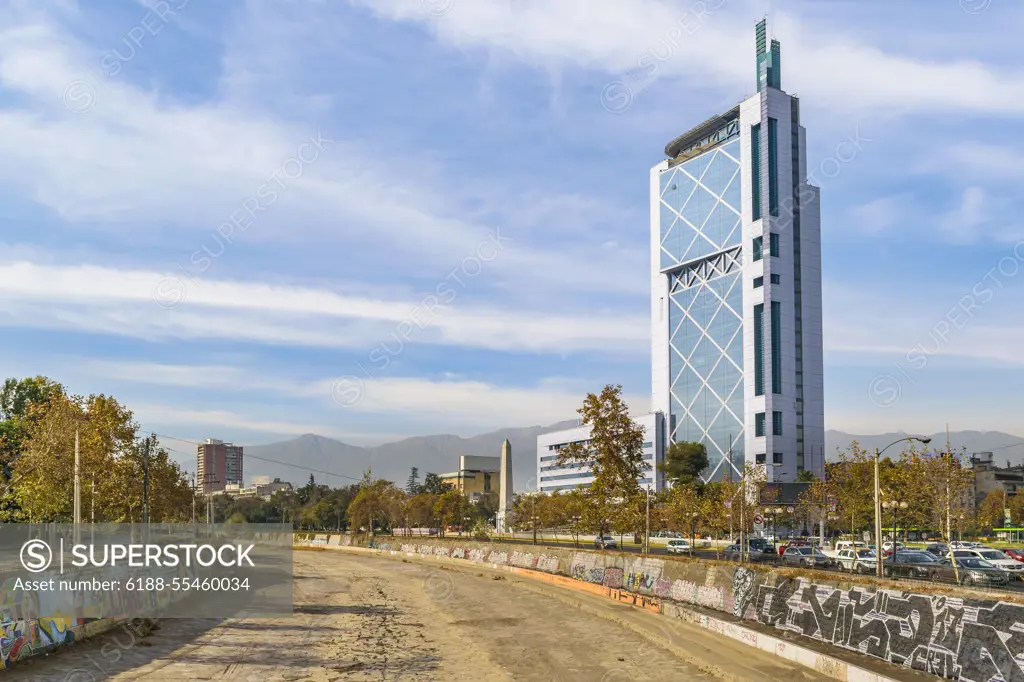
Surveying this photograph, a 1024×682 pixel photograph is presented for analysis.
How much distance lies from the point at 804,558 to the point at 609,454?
17.0m

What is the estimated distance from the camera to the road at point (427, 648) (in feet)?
79.8

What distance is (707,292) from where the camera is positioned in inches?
6988

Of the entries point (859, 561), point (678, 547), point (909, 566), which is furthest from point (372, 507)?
point (909, 566)

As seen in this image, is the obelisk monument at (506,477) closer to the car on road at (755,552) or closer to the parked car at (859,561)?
the car on road at (755,552)

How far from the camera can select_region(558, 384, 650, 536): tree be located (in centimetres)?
5284

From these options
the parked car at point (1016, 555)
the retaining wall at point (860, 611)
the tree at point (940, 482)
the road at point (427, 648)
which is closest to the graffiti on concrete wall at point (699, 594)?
the retaining wall at point (860, 611)

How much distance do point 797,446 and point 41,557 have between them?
135618 millimetres

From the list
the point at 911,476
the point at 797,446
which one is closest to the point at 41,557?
the point at 911,476

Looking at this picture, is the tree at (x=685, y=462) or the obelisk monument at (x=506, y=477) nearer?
the tree at (x=685, y=462)

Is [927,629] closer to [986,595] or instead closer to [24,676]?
[986,595]

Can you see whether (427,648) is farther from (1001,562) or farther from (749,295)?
(749,295)

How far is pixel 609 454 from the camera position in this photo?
5266 centimetres

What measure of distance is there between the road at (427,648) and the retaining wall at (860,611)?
1.87 meters

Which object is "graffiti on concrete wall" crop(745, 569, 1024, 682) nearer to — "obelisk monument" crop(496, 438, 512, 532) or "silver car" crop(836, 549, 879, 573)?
"silver car" crop(836, 549, 879, 573)
